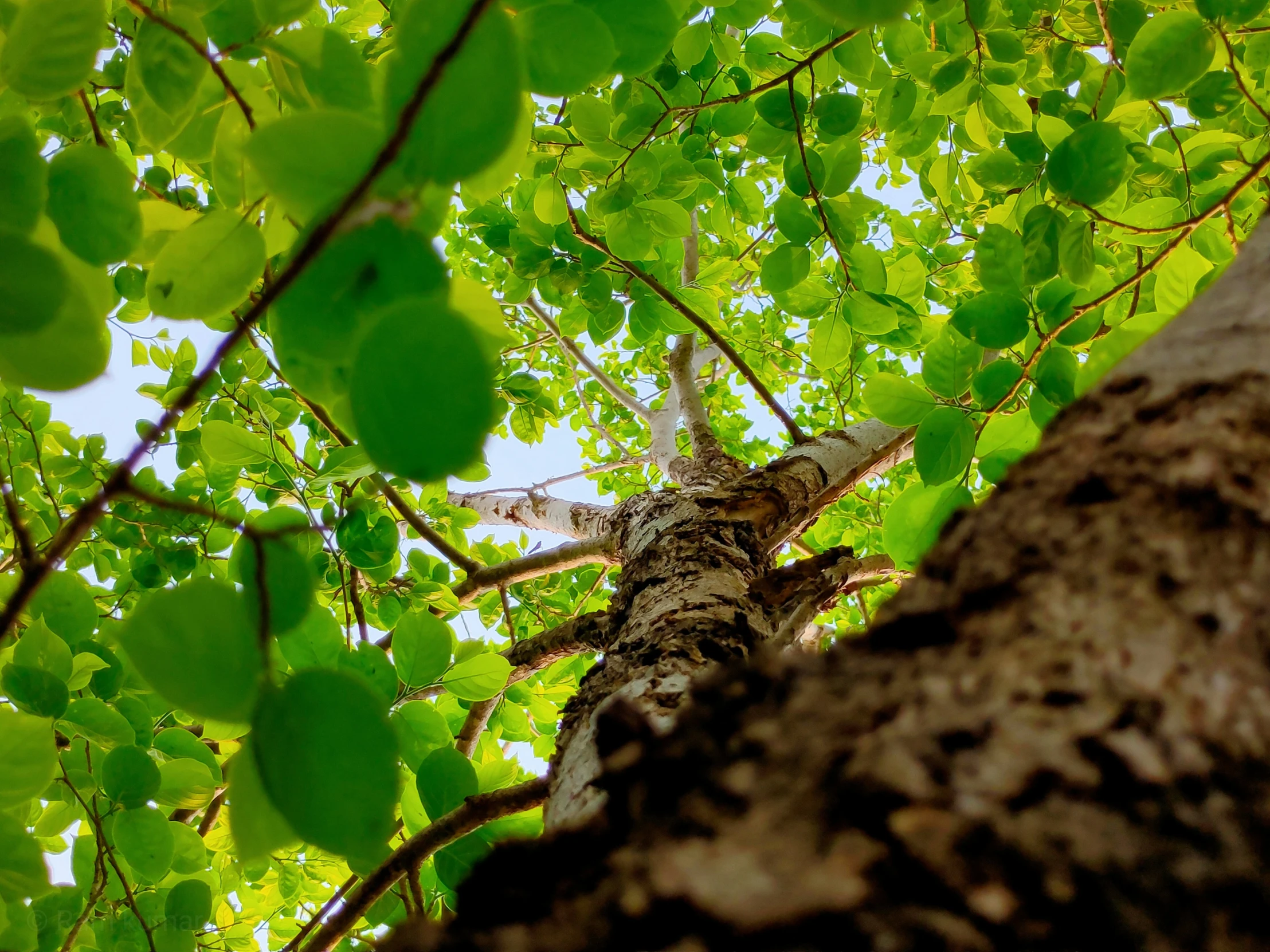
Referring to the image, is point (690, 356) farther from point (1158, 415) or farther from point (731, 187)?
point (1158, 415)

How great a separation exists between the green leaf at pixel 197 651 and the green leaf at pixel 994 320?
1049 millimetres

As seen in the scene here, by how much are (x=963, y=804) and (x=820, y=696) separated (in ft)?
0.23

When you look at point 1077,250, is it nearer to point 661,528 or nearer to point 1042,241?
point 1042,241

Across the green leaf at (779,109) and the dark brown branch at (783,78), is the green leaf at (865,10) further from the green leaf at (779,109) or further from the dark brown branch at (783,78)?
the green leaf at (779,109)

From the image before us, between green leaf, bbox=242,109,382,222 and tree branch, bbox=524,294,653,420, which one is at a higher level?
tree branch, bbox=524,294,653,420

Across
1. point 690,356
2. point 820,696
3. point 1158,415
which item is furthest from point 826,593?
point 690,356

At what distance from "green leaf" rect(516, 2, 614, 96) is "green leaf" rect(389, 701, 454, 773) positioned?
3.19 feet

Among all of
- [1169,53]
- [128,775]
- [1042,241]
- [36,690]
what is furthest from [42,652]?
[1169,53]

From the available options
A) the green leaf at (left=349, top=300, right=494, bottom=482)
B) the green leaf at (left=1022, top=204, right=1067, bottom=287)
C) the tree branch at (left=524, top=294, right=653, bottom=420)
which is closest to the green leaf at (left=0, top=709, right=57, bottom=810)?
the green leaf at (left=349, top=300, right=494, bottom=482)

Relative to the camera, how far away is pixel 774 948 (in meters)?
0.23

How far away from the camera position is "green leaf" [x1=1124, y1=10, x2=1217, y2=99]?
1.05 metres

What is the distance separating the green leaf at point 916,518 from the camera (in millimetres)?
1185

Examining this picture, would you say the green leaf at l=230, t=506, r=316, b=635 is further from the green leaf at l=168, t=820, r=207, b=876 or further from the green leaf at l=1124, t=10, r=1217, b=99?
the green leaf at l=1124, t=10, r=1217, b=99

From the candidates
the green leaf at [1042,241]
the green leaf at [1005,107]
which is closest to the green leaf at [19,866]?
the green leaf at [1042,241]
